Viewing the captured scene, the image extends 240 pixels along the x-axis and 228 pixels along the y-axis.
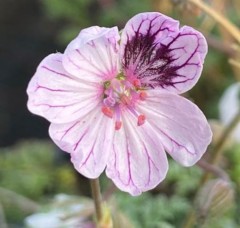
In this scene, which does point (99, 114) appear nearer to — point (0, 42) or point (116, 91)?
point (116, 91)

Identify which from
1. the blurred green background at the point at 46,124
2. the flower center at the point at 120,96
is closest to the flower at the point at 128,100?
the flower center at the point at 120,96

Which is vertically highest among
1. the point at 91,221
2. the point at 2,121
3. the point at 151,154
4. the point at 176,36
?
the point at 176,36

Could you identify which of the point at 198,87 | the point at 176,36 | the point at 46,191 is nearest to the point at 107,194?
the point at 176,36

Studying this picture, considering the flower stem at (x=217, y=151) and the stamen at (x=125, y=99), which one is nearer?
the stamen at (x=125, y=99)

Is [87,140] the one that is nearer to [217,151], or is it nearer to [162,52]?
[162,52]

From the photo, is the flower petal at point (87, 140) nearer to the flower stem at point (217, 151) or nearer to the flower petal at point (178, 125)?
the flower petal at point (178, 125)

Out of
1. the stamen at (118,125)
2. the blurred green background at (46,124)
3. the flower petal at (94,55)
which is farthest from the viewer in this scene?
the blurred green background at (46,124)

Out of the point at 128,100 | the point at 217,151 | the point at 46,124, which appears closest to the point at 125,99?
the point at 128,100
